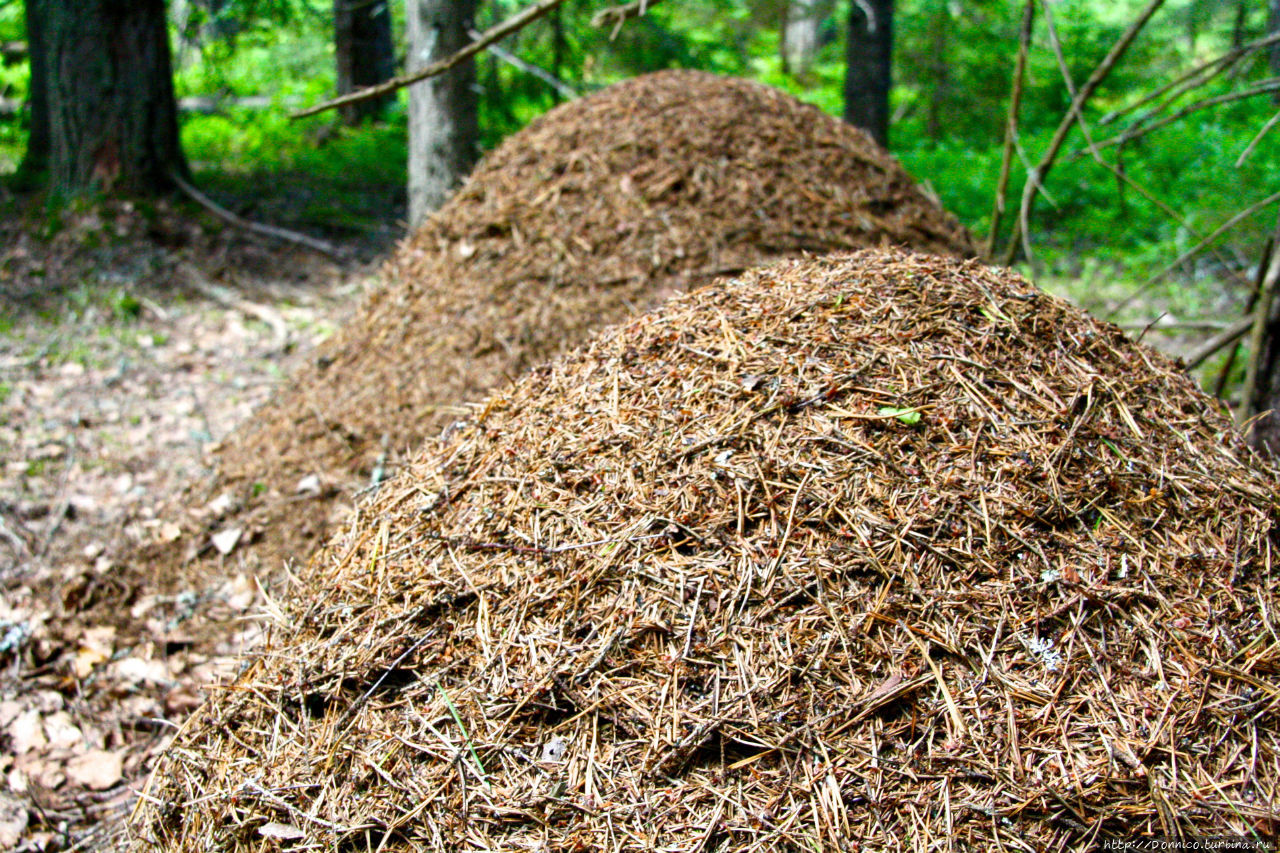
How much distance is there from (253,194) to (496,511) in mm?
7034

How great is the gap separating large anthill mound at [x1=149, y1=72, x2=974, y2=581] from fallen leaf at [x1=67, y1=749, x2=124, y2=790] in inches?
38.2

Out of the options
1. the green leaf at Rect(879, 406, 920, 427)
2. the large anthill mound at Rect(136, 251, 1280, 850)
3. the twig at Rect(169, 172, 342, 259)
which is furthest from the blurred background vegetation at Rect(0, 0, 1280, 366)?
the green leaf at Rect(879, 406, 920, 427)

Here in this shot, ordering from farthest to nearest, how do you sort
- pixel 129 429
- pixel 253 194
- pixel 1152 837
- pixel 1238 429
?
pixel 253 194
pixel 129 429
pixel 1238 429
pixel 1152 837

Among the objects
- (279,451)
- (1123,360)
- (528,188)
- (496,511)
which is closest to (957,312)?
(1123,360)

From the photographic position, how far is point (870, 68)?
7824 millimetres

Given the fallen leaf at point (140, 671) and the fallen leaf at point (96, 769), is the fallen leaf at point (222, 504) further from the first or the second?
the fallen leaf at point (96, 769)

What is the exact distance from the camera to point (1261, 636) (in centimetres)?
181

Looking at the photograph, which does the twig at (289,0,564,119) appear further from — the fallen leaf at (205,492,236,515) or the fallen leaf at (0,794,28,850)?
the fallen leaf at (205,492,236,515)

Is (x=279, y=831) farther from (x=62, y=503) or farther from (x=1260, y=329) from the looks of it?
(x=1260, y=329)

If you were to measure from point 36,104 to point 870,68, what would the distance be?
25.3 feet

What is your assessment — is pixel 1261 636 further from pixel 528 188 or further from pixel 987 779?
pixel 528 188

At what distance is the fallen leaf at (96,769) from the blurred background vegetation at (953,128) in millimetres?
4396

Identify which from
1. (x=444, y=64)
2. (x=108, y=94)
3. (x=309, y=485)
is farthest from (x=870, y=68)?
(x=444, y=64)

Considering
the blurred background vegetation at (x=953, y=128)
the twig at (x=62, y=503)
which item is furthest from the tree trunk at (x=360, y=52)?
the twig at (x=62, y=503)
